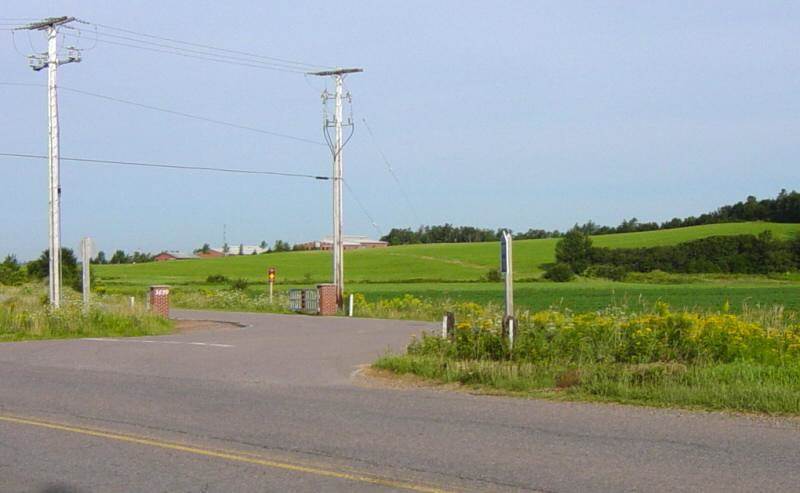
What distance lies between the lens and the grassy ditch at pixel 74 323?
84.7ft

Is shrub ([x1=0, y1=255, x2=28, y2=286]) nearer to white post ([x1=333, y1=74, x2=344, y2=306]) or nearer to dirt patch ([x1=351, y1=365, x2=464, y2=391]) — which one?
white post ([x1=333, y1=74, x2=344, y2=306])

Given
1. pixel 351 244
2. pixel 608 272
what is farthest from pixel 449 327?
pixel 351 244

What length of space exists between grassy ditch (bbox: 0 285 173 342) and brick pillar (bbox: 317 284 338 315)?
30.6 feet

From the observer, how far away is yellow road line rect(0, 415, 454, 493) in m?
7.87

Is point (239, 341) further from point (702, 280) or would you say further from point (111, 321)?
point (702, 280)

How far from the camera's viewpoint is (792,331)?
49.0 ft

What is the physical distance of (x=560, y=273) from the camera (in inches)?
3182

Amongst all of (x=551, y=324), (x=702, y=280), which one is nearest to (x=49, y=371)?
(x=551, y=324)

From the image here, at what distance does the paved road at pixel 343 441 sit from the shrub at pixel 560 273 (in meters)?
66.4

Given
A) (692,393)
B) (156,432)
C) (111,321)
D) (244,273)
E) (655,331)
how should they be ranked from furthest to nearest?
(244,273), (111,321), (655,331), (692,393), (156,432)

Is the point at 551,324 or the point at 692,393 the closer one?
the point at 692,393

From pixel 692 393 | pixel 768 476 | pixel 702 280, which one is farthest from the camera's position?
pixel 702 280

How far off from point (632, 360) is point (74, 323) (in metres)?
17.4

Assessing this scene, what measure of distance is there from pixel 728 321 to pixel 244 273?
8328 cm
